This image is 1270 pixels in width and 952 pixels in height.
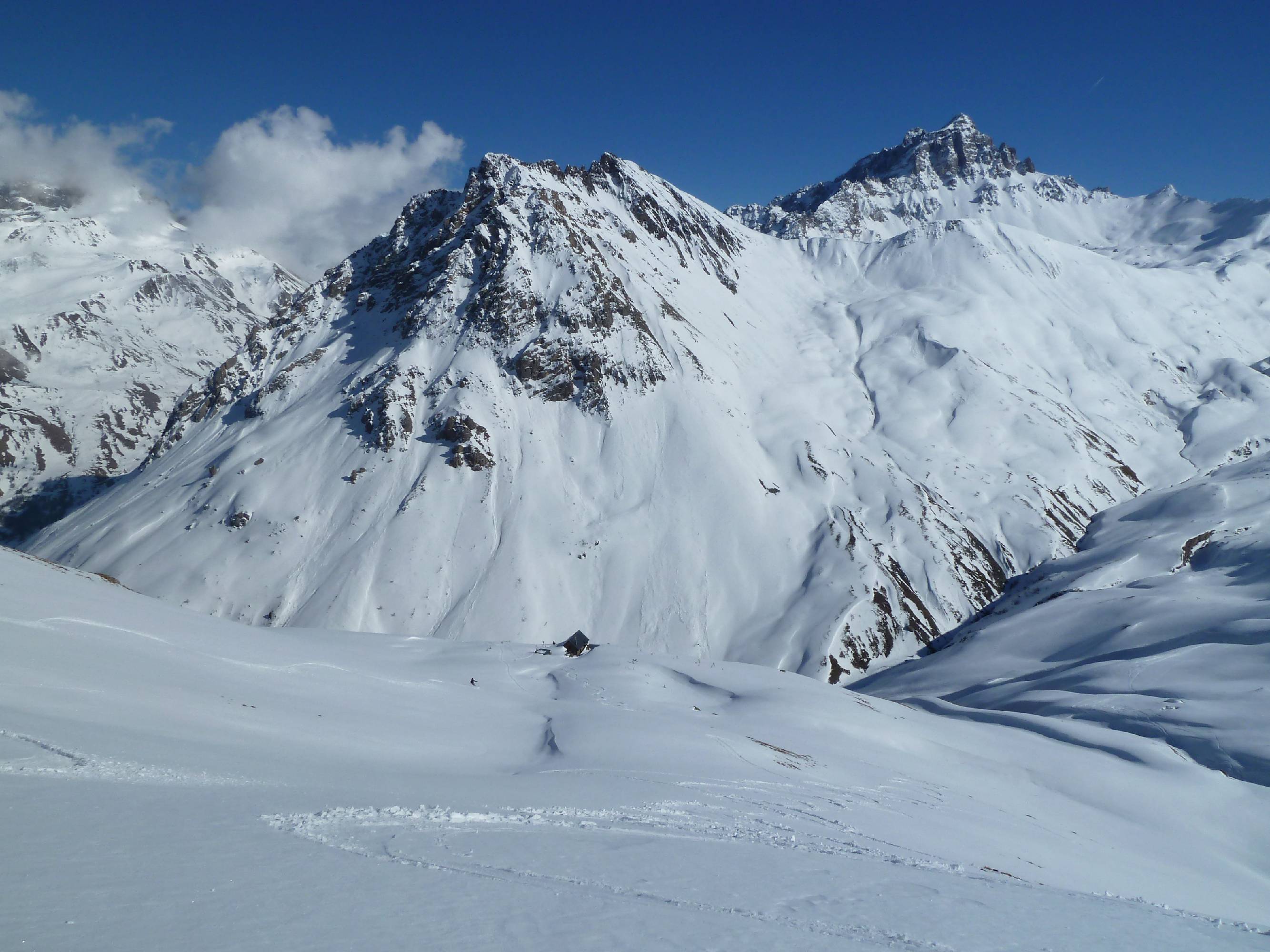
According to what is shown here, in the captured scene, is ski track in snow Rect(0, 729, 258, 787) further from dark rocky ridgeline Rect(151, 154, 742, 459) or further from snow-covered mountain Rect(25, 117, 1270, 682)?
dark rocky ridgeline Rect(151, 154, 742, 459)

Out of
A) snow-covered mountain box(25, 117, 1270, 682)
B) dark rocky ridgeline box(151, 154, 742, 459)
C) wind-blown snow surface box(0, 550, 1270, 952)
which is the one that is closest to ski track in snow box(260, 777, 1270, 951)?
wind-blown snow surface box(0, 550, 1270, 952)

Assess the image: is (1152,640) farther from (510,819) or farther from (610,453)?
(610,453)

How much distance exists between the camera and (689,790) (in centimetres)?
1700

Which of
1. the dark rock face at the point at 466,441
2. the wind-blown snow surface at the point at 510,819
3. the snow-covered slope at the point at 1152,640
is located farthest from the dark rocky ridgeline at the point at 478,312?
the wind-blown snow surface at the point at 510,819

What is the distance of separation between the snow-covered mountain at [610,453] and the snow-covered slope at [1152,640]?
1526 cm

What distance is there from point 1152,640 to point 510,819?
55300 millimetres

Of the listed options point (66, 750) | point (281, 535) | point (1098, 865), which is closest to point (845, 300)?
point (281, 535)

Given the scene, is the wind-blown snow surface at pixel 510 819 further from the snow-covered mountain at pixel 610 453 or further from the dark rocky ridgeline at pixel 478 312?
the dark rocky ridgeline at pixel 478 312

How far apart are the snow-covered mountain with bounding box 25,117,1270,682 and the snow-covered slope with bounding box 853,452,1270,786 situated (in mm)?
15262

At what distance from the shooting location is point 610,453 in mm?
99938

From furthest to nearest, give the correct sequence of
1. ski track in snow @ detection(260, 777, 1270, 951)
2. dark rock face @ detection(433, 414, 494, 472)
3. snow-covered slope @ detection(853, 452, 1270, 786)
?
dark rock face @ detection(433, 414, 494, 472) → snow-covered slope @ detection(853, 452, 1270, 786) → ski track in snow @ detection(260, 777, 1270, 951)

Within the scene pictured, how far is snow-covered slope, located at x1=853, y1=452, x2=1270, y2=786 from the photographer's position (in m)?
37.5

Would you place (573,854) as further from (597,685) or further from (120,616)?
(597,685)

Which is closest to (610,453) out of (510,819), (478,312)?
(478,312)
